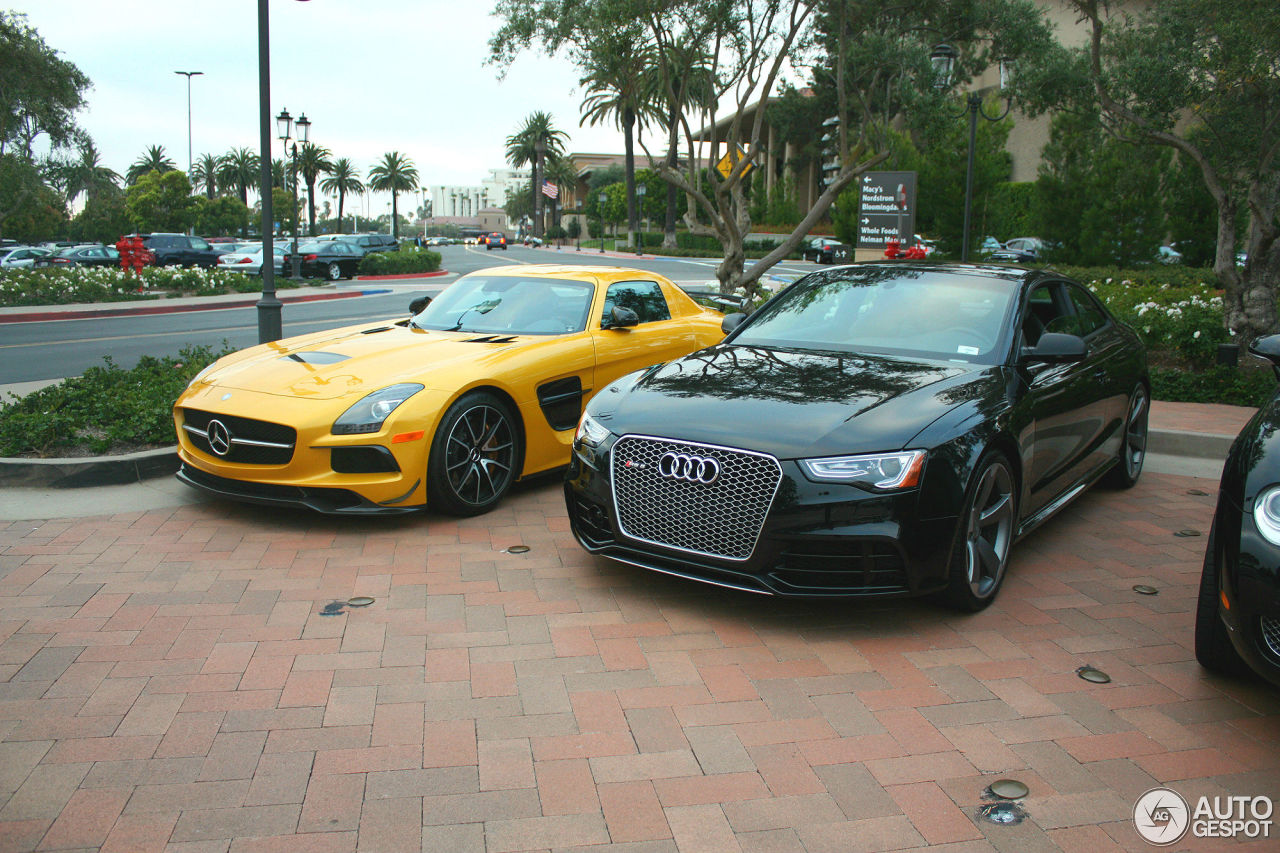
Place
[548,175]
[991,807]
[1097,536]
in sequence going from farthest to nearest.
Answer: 1. [548,175]
2. [1097,536]
3. [991,807]

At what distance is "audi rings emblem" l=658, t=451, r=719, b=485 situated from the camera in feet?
13.4

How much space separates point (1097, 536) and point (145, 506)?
541 cm

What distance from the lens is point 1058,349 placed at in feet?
15.6

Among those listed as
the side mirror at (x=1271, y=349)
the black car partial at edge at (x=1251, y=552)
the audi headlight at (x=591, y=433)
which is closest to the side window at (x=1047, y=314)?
the side mirror at (x=1271, y=349)

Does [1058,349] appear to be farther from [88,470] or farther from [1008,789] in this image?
[88,470]

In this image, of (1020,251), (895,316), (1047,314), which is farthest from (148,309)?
(1020,251)

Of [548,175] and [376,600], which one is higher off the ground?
[548,175]

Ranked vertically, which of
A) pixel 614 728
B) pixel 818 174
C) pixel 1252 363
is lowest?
pixel 614 728

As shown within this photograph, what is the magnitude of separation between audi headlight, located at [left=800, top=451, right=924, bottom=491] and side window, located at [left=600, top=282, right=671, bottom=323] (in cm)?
308

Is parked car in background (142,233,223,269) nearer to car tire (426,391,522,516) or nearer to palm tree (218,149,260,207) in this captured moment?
car tire (426,391,522,516)

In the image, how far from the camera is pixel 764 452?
13.1 feet

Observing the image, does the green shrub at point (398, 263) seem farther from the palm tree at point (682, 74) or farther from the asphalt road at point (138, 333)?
the palm tree at point (682, 74)

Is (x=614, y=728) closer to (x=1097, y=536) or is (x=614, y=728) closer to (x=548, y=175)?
(x=1097, y=536)

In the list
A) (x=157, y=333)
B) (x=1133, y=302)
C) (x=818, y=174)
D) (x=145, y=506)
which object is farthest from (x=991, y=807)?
(x=818, y=174)
